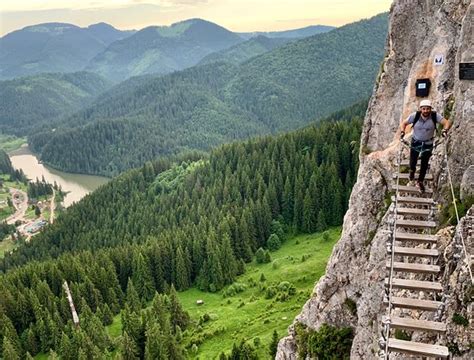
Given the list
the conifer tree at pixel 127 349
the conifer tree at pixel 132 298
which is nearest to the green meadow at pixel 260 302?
the conifer tree at pixel 127 349

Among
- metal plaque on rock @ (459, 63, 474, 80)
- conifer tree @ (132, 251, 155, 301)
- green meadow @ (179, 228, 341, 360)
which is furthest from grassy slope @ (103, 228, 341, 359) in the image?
metal plaque on rock @ (459, 63, 474, 80)

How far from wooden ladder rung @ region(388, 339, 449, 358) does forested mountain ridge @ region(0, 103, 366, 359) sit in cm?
6660

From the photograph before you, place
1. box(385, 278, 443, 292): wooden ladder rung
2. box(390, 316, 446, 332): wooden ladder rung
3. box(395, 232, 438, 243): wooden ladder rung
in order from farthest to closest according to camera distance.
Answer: box(395, 232, 438, 243): wooden ladder rung < box(385, 278, 443, 292): wooden ladder rung < box(390, 316, 446, 332): wooden ladder rung

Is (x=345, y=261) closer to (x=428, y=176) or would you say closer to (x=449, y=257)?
(x=428, y=176)

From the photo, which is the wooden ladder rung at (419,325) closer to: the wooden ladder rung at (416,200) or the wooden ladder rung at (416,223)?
the wooden ladder rung at (416,223)

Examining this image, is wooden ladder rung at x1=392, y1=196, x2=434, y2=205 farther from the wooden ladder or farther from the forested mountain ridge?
the forested mountain ridge

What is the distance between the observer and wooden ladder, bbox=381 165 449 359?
1487cm

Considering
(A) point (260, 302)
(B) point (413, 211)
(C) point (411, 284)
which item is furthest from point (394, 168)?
(A) point (260, 302)

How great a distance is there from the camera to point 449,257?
57.6 feet

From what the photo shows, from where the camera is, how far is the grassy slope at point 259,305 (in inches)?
3210

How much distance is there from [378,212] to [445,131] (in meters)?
5.57

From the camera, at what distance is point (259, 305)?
93.0 m

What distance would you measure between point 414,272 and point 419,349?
376 cm

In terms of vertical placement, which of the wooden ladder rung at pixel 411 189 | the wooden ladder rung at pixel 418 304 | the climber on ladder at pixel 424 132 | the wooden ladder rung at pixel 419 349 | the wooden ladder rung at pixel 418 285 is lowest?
the wooden ladder rung at pixel 419 349
